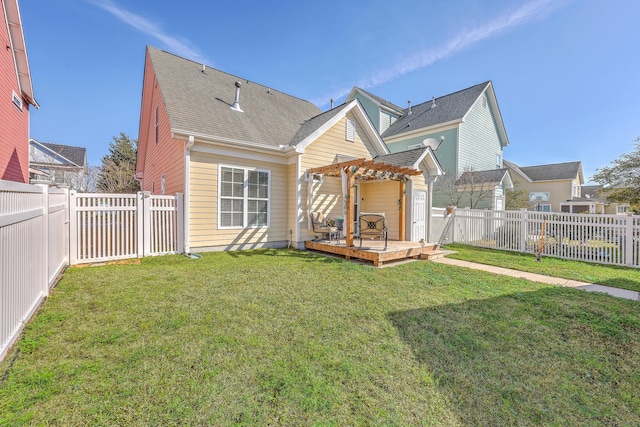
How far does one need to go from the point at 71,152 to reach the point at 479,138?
121ft

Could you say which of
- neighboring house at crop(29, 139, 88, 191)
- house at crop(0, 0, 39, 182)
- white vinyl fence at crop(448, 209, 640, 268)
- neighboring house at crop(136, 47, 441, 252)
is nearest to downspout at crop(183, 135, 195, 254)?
neighboring house at crop(136, 47, 441, 252)

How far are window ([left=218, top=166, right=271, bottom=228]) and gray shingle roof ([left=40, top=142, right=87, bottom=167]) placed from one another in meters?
26.2

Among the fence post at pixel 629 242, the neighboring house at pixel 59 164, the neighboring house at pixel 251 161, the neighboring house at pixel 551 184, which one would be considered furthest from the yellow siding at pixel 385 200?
the neighboring house at pixel 59 164

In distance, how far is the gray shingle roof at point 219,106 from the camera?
788 centimetres

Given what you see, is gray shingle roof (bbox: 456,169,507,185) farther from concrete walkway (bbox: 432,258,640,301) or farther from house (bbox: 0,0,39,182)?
house (bbox: 0,0,39,182)

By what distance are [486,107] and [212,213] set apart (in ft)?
62.0

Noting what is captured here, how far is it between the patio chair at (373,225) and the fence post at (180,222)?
16.5 ft

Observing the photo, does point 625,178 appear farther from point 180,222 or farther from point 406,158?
point 180,222

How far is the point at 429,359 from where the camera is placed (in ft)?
8.43

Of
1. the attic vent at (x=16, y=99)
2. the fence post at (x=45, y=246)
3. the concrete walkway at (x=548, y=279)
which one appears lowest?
the concrete walkway at (x=548, y=279)

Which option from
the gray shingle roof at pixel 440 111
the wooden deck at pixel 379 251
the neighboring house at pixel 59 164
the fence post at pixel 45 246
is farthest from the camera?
the neighboring house at pixel 59 164

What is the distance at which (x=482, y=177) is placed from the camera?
49.4ft

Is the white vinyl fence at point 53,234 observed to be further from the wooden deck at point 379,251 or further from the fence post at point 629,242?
the fence post at point 629,242

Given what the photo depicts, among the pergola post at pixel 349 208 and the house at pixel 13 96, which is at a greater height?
the house at pixel 13 96
